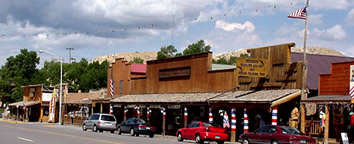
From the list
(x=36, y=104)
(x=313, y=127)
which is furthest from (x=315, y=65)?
(x=36, y=104)

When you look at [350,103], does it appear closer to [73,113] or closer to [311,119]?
[311,119]

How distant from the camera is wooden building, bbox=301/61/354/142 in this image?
2709cm

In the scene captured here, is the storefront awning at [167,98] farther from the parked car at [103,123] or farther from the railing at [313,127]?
the railing at [313,127]

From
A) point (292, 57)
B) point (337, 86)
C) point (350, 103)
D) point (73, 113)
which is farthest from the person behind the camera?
point (73, 113)

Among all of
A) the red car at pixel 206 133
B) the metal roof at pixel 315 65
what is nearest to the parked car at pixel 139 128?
the red car at pixel 206 133

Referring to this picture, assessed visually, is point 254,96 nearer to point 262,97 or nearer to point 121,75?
point 262,97

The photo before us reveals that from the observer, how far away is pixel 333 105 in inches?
1078

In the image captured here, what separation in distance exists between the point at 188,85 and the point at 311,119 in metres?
14.4

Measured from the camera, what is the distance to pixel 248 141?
27469mm

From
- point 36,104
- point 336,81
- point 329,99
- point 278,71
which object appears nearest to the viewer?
point 329,99

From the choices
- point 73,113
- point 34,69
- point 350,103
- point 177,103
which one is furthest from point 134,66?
point 34,69

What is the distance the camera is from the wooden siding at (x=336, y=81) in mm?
27828

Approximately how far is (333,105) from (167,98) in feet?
56.3

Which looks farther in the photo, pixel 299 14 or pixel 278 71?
pixel 278 71
